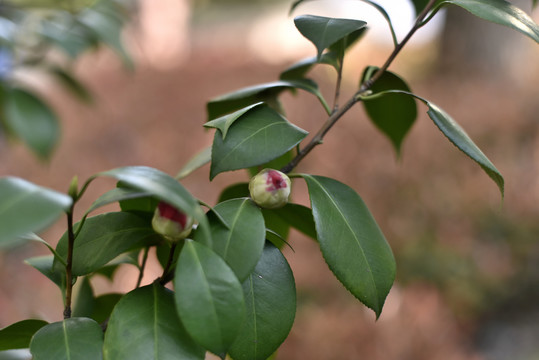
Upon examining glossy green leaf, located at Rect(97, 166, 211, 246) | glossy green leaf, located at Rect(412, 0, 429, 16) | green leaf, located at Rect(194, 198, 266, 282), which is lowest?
green leaf, located at Rect(194, 198, 266, 282)

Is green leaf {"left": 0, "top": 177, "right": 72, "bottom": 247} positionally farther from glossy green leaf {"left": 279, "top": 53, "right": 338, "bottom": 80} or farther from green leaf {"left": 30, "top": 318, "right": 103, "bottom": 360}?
glossy green leaf {"left": 279, "top": 53, "right": 338, "bottom": 80}

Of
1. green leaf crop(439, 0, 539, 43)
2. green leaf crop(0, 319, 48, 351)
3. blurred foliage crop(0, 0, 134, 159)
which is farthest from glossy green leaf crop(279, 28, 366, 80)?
blurred foliage crop(0, 0, 134, 159)

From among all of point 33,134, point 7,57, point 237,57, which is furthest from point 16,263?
point 237,57

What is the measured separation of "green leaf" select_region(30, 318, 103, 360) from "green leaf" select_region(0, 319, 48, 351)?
79mm

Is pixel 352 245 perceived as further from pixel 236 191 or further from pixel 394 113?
pixel 394 113

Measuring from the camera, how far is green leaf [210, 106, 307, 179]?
0.43 m

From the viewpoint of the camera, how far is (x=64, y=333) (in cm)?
39

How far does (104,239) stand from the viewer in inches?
16.8

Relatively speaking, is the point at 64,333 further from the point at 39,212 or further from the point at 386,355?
the point at 386,355

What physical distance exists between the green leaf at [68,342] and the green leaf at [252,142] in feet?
0.46

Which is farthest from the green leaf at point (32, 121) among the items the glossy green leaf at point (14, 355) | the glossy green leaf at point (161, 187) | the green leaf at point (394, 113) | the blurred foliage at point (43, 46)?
the glossy green leaf at point (161, 187)

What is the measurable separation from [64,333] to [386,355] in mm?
1478

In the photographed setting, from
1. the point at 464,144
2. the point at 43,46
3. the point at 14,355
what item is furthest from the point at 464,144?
the point at 43,46

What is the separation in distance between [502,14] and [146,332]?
0.36m
